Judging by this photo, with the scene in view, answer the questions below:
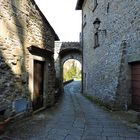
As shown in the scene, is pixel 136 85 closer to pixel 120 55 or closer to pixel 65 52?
pixel 120 55

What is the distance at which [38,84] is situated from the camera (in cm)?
962

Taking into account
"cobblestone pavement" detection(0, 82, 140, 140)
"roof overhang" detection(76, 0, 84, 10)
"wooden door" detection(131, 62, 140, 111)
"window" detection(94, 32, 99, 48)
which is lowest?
"cobblestone pavement" detection(0, 82, 140, 140)

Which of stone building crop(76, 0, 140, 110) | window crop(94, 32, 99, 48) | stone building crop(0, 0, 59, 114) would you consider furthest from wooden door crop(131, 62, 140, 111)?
window crop(94, 32, 99, 48)

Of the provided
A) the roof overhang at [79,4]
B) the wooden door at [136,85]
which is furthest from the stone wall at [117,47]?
the roof overhang at [79,4]

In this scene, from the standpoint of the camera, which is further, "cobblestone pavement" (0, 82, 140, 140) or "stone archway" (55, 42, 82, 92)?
"stone archway" (55, 42, 82, 92)

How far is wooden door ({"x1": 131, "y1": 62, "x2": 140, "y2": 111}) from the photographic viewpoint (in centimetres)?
860

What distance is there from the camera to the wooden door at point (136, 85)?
8602 millimetres

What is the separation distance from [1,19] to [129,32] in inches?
173

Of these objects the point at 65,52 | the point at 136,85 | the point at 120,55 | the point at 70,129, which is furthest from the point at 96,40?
the point at 65,52

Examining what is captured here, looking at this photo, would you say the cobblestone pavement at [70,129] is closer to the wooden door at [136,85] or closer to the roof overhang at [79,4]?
the wooden door at [136,85]

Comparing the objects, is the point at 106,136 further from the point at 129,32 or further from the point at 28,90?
the point at 129,32

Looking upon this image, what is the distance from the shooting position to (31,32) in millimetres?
8750

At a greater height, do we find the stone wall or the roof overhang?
the roof overhang

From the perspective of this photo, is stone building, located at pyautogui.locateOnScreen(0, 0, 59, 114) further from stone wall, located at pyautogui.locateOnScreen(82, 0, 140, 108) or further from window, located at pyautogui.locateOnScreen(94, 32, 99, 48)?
window, located at pyautogui.locateOnScreen(94, 32, 99, 48)
